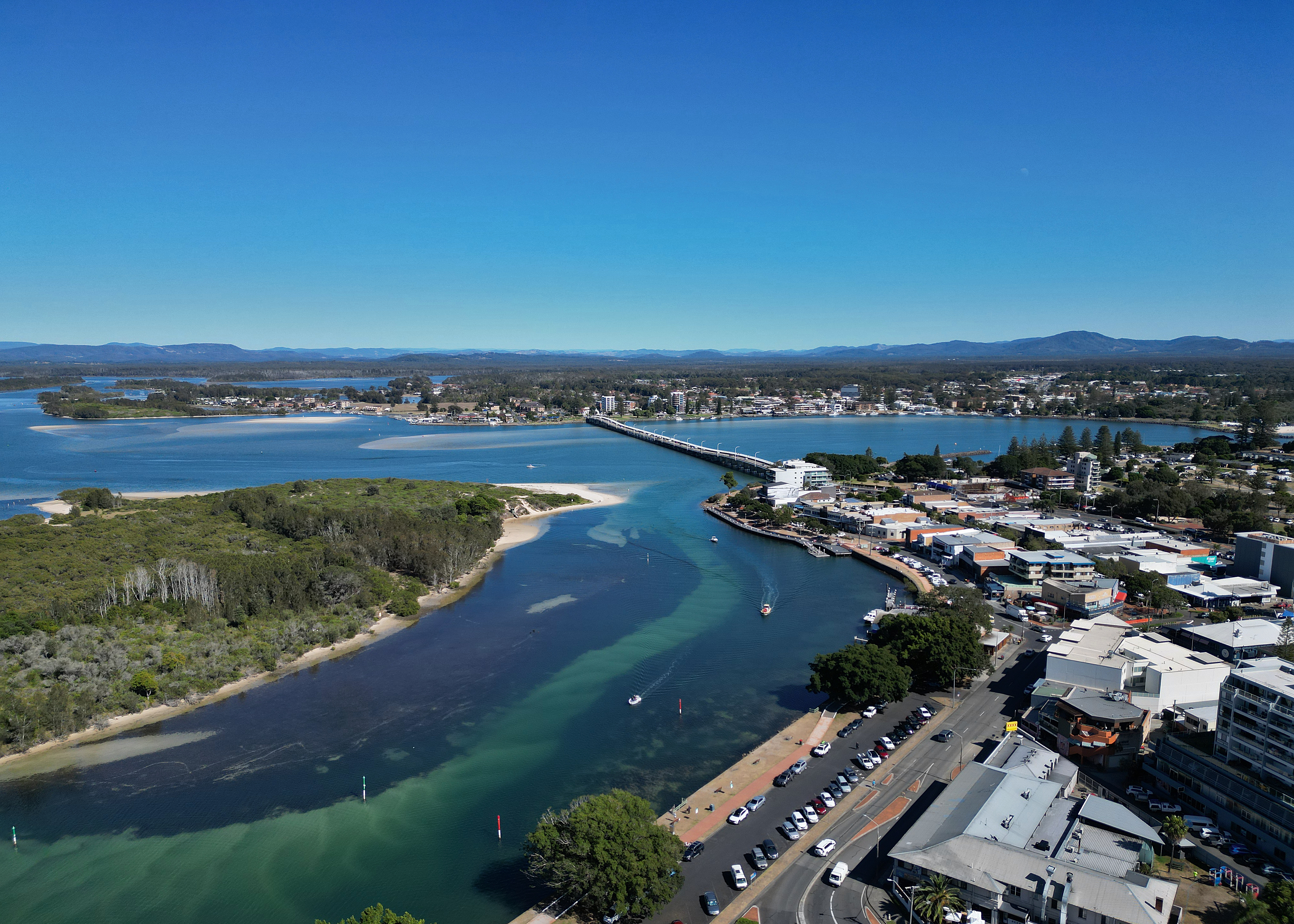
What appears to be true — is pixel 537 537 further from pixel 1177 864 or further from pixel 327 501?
pixel 1177 864

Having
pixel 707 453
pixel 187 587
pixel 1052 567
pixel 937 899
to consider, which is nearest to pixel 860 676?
pixel 937 899

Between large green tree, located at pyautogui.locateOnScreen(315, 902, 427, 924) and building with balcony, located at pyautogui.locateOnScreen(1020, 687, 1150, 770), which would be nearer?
large green tree, located at pyautogui.locateOnScreen(315, 902, 427, 924)

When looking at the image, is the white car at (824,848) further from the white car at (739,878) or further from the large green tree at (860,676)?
the large green tree at (860,676)

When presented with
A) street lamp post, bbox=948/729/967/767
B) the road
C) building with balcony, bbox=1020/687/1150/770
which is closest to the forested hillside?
the road

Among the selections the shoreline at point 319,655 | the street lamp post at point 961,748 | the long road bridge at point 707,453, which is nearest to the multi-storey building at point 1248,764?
the street lamp post at point 961,748

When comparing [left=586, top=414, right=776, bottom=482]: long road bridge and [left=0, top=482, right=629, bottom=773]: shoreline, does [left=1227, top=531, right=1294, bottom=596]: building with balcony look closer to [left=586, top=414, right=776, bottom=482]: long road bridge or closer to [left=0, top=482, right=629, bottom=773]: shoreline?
[left=586, top=414, right=776, bottom=482]: long road bridge

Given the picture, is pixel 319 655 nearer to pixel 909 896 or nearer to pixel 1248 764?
pixel 909 896

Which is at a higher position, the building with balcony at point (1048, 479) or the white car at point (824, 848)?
the building with balcony at point (1048, 479)
